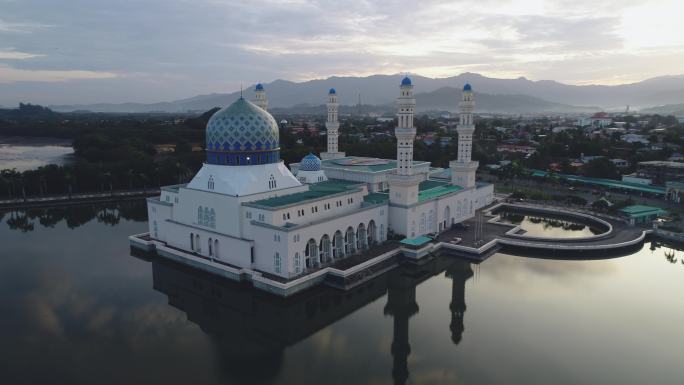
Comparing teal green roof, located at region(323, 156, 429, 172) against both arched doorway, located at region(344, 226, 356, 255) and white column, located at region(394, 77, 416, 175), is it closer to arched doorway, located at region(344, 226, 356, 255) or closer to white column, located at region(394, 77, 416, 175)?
white column, located at region(394, 77, 416, 175)

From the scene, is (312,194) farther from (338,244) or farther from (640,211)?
(640,211)

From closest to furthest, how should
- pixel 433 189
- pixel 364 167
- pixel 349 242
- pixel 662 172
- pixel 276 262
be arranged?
pixel 276 262, pixel 349 242, pixel 433 189, pixel 364 167, pixel 662 172

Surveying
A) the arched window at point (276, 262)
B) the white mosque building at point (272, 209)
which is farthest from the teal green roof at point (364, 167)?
the arched window at point (276, 262)

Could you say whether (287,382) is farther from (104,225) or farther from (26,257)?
(104,225)

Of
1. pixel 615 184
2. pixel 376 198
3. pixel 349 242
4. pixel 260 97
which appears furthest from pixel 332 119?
pixel 615 184

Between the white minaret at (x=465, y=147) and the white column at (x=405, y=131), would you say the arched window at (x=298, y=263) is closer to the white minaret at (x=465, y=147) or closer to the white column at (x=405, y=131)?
Result: the white column at (x=405, y=131)
